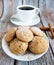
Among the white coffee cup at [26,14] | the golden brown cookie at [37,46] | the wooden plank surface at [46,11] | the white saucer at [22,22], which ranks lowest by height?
the wooden plank surface at [46,11]

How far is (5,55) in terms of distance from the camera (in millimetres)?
534

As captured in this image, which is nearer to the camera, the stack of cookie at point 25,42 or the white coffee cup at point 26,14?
the stack of cookie at point 25,42

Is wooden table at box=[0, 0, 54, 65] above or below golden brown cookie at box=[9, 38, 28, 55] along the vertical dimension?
below

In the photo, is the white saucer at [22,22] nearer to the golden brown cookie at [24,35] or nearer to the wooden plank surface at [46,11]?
the wooden plank surface at [46,11]

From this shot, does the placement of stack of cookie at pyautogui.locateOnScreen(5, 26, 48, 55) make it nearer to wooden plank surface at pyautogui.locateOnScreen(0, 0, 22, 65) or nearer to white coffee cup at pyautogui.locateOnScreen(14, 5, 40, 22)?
wooden plank surface at pyautogui.locateOnScreen(0, 0, 22, 65)

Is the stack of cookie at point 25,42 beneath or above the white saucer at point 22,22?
above

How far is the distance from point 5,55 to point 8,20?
320 millimetres

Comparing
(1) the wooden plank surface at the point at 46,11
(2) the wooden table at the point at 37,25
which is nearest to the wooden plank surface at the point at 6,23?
(2) the wooden table at the point at 37,25

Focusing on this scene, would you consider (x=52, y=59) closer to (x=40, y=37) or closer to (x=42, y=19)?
(x=40, y=37)

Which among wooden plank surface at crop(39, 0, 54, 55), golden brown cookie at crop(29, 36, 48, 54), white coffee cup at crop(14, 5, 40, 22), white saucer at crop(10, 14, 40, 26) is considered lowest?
wooden plank surface at crop(39, 0, 54, 55)

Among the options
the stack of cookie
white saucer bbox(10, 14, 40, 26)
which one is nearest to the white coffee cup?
white saucer bbox(10, 14, 40, 26)

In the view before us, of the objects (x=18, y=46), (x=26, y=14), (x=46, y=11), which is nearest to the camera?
(x=18, y=46)

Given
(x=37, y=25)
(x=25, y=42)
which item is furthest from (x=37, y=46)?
(x=37, y=25)

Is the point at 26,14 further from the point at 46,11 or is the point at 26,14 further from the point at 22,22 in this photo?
the point at 46,11
